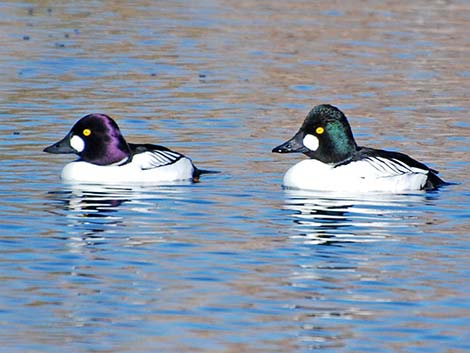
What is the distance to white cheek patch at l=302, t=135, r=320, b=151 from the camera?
16.3 m

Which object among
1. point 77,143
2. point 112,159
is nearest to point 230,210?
point 112,159

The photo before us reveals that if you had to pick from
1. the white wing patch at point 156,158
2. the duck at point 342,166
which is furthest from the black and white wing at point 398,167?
the white wing patch at point 156,158

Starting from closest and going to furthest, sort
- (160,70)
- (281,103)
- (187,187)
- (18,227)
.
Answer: (18,227) → (187,187) → (281,103) → (160,70)

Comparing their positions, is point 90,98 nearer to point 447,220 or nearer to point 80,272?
point 447,220

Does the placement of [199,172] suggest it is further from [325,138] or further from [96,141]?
[325,138]

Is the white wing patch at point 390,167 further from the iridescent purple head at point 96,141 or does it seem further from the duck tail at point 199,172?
the iridescent purple head at point 96,141

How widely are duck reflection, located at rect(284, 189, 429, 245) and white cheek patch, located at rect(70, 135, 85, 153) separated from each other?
89.8 inches

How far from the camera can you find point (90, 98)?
22.0 m

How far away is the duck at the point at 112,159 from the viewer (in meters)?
16.3

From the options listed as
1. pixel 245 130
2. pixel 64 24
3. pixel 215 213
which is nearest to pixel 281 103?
pixel 245 130

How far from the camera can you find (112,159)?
54.2 feet

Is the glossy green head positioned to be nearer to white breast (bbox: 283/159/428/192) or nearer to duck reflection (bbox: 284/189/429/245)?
white breast (bbox: 283/159/428/192)

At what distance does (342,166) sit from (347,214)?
178cm

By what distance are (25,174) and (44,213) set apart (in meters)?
A: 2.27
